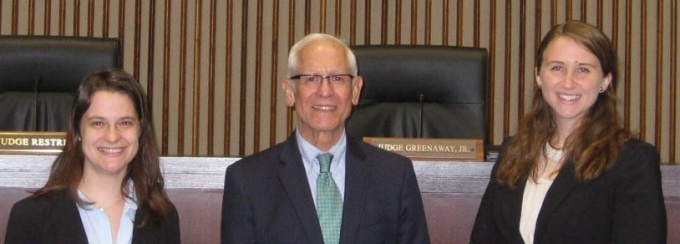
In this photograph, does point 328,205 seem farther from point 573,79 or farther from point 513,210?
point 573,79

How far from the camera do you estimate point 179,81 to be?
4.91m

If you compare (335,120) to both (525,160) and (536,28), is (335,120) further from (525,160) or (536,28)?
(536,28)

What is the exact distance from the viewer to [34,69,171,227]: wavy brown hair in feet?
6.98

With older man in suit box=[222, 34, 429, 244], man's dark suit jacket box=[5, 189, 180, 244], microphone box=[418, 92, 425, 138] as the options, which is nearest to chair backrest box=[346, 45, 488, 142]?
microphone box=[418, 92, 425, 138]

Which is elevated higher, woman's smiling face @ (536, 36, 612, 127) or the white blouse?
woman's smiling face @ (536, 36, 612, 127)

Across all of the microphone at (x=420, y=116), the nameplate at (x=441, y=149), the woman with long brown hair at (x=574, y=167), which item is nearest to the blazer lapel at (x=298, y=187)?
the woman with long brown hair at (x=574, y=167)

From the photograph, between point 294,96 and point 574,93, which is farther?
point 294,96

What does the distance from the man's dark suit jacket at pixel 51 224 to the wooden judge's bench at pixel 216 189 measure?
0.93 feet

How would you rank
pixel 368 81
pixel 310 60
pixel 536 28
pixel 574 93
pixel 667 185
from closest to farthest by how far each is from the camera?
pixel 574 93, pixel 310 60, pixel 667 185, pixel 368 81, pixel 536 28

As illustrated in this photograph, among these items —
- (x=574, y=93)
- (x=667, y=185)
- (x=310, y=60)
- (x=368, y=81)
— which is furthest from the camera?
(x=368, y=81)

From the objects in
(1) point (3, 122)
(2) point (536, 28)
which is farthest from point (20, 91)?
(2) point (536, 28)

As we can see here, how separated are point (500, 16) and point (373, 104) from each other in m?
1.75

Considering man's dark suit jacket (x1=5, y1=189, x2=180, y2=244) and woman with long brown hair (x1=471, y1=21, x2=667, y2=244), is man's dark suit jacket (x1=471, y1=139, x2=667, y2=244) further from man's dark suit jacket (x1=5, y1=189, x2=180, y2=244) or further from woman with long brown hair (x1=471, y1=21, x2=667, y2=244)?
man's dark suit jacket (x1=5, y1=189, x2=180, y2=244)

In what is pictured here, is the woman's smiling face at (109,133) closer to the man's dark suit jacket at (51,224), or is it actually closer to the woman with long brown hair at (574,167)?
the man's dark suit jacket at (51,224)
